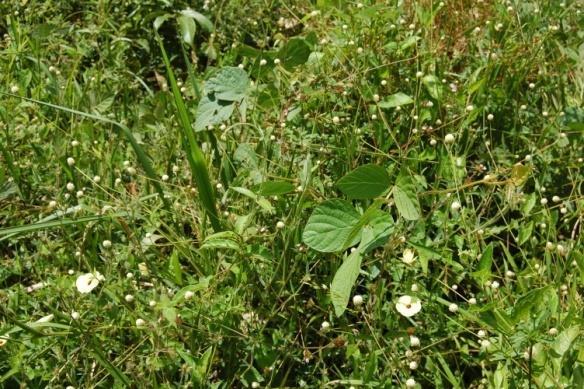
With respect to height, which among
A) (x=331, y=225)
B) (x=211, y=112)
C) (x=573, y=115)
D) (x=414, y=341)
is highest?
(x=211, y=112)

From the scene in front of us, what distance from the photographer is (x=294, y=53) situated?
7.84 feet

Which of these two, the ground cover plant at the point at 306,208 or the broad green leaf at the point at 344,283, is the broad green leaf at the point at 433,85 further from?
the broad green leaf at the point at 344,283

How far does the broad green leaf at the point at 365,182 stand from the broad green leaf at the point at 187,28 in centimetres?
134

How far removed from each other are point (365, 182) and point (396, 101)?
0.63 m

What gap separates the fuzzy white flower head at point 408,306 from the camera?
1806 millimetres

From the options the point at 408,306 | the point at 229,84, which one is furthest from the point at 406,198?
the point at 229,84

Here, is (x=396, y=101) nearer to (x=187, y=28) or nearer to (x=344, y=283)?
(x=344, y=283)

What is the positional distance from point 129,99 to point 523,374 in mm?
1797

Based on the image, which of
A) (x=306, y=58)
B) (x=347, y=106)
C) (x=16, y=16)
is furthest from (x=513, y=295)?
(x=16, y=16)

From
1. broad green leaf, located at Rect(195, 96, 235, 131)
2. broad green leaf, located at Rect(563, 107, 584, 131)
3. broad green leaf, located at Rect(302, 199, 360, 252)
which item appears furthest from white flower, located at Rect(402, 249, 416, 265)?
broad green leaf, located at Rect(563, 107, 584, 131)

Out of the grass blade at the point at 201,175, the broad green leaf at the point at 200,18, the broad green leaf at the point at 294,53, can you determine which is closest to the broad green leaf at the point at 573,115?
the broad green leaf at the point at 294,53

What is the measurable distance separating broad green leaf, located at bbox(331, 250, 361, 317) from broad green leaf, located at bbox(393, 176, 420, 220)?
0.15 metres

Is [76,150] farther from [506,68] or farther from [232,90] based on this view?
[506,68]

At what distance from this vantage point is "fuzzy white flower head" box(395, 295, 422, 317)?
5.92 ft
